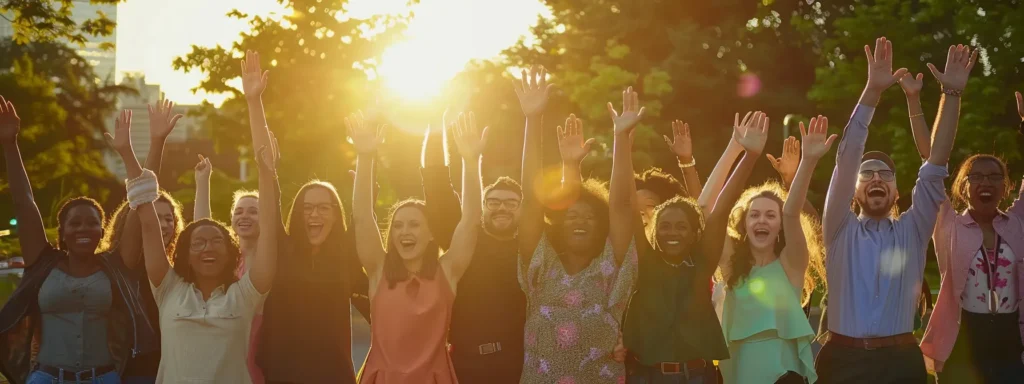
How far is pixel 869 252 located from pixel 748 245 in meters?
0.73

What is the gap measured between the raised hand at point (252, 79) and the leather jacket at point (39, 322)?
4.74ft

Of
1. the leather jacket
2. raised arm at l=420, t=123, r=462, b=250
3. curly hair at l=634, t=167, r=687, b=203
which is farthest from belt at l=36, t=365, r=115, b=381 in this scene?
curly hair at l=634, t=167, r=687, b=203

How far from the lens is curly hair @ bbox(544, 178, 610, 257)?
6707 millimetres

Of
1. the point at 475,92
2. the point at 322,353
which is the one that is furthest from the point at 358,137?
the point at 475,92

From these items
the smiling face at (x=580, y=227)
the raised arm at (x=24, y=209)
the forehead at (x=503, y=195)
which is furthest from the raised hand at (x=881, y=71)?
the raised arm at (x=24, y=209)

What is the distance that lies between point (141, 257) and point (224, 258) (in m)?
0.97

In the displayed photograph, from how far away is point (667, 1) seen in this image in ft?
105

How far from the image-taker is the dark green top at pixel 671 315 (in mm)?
6539

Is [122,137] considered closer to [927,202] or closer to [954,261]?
[927,202]

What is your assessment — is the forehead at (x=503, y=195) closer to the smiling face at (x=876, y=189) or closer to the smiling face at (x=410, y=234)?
the smiling face at (x=410, y=234)

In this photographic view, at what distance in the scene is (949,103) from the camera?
7168 millimetres

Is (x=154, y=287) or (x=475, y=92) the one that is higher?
(x=475, y=92)

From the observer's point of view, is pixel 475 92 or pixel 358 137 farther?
pixel 475 92

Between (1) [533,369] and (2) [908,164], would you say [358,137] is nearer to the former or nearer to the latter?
(1) [533,369]
